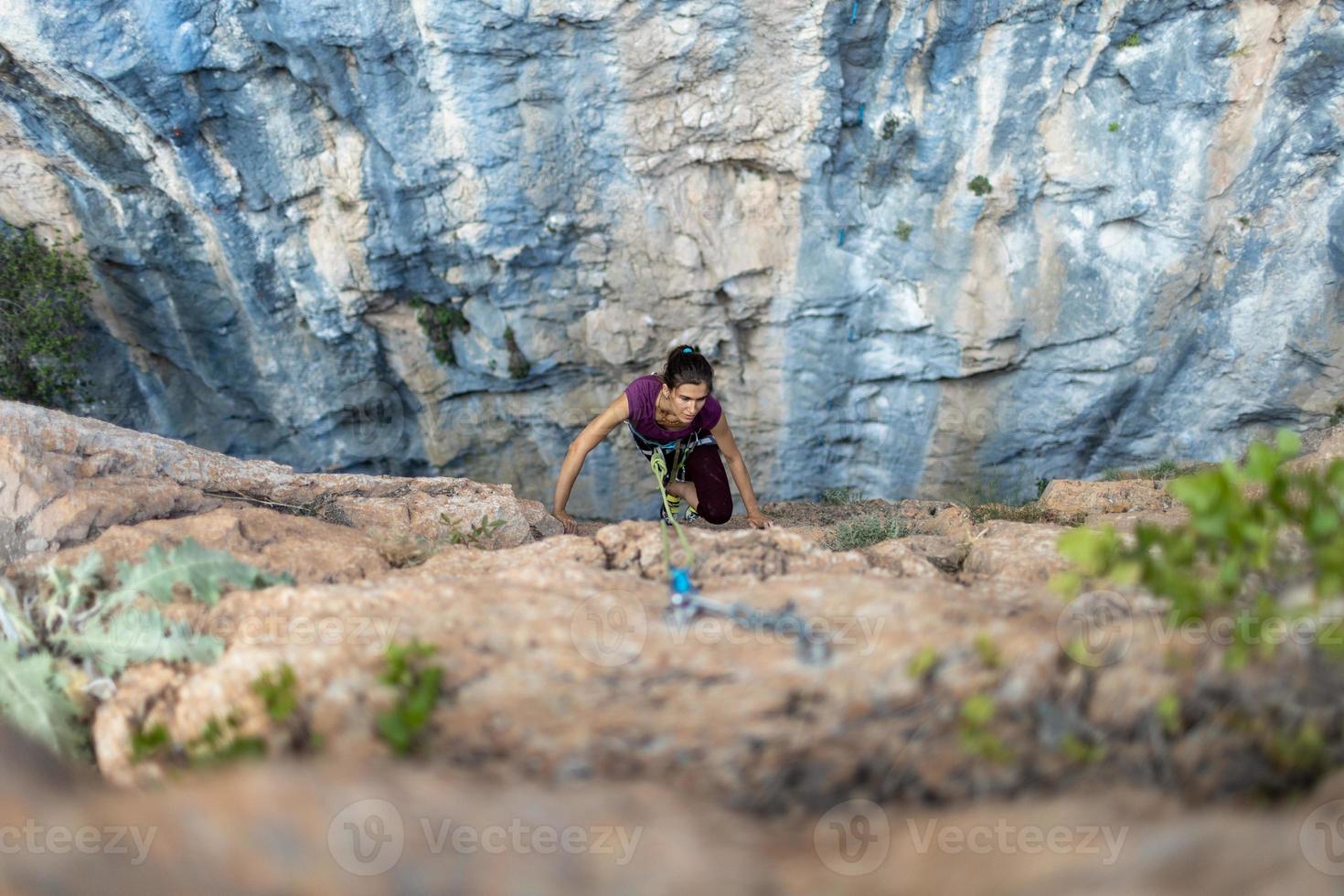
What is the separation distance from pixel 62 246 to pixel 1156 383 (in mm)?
10318

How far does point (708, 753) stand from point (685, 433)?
3.63 meters

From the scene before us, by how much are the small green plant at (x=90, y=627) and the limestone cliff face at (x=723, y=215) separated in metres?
5.28

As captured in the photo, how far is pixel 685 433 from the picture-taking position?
5391 mm

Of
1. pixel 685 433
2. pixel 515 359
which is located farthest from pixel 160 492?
pixel 515 359

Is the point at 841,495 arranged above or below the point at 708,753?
below

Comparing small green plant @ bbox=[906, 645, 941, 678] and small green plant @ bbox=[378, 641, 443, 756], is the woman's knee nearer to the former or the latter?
small green plant @ bbox=[378, 641, 443, 756]

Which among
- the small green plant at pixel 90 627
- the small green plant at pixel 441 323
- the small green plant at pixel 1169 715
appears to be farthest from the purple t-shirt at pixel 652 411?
the small green plant at pixel 441 323

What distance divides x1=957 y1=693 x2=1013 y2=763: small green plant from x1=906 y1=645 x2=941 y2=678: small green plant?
0.42ft

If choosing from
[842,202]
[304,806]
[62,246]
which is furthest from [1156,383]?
[62,246]

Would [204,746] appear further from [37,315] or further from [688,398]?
[37,315]

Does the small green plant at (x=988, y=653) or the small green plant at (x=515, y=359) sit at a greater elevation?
the small green plant at (x=988, y=653)

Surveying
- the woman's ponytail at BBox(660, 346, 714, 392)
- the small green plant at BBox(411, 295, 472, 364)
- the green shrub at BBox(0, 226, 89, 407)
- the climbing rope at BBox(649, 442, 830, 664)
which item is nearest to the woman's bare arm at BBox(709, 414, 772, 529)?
the woman's ponytail at BBox(660, 346, 714, 392)

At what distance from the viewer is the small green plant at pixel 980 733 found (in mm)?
1753

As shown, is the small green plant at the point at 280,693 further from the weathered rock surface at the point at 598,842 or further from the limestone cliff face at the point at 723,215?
the limestone cliff face at the point at 723,215
